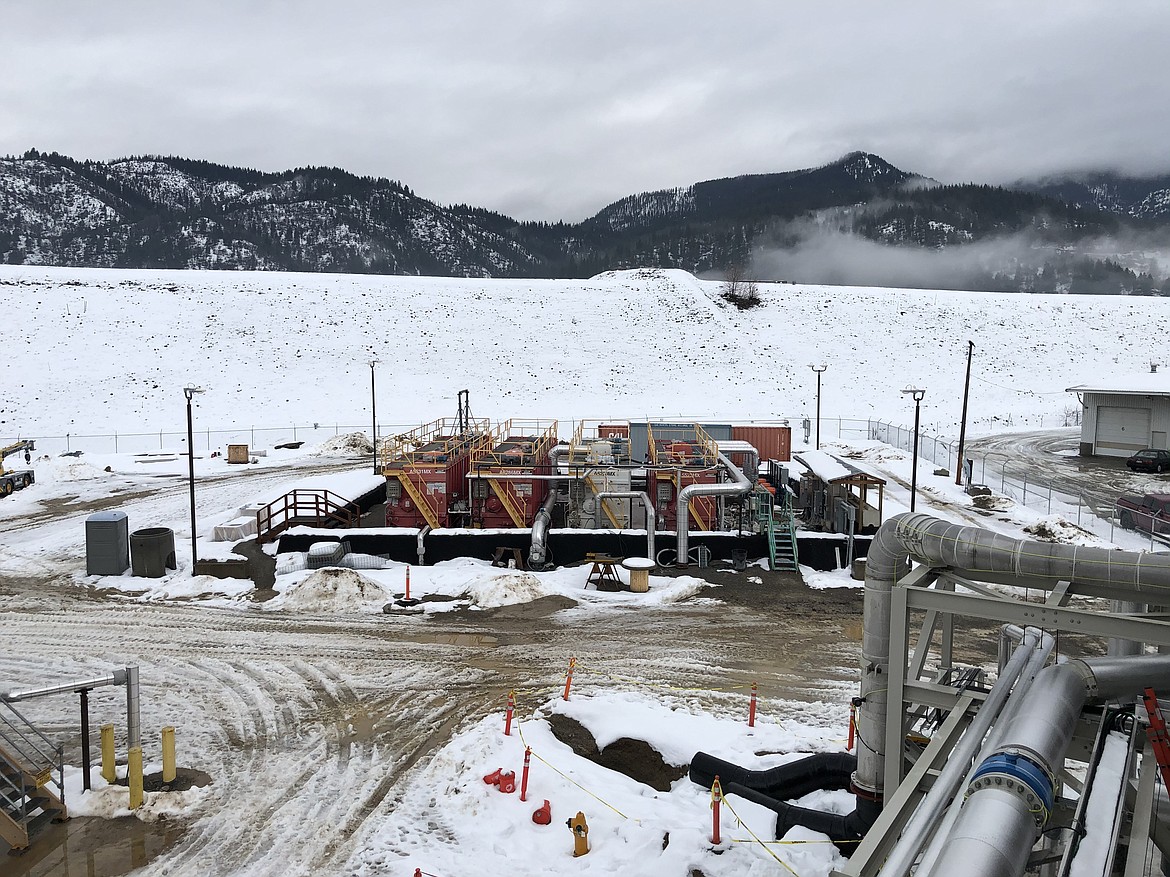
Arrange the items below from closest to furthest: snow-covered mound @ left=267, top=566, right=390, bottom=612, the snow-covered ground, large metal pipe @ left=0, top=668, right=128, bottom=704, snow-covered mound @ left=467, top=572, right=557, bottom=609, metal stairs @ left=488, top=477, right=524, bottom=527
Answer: the snow-covered ground → large metal pipe @ left=0, top=668, right=128, bottom=704 → snow-covered mound @ left=267, top=566, right=390, bottom=612 → snow-covered mound @ left=467, top=572, right=557, bottom=609 → metal stairs @ left=488, top=477, right=524, bottom=527

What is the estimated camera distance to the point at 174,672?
1495cm

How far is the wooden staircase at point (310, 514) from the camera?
25.0 meters

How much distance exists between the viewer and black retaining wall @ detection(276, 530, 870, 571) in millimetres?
22594

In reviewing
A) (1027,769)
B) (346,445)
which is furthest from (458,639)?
(346,445)

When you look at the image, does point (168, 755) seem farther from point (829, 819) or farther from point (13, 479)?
point (13, 479)

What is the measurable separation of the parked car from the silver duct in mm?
38478

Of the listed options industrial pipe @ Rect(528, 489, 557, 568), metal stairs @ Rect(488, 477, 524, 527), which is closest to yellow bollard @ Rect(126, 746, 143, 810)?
industrial pipe @ Rect(528, 489, 557, 568)

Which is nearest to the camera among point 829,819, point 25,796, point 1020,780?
point 1020,780

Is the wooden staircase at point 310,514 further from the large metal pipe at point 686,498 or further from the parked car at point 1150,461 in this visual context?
the parked car at point 1150,461

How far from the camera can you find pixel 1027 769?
4.73 metres

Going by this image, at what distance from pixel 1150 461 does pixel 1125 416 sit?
6128 mm

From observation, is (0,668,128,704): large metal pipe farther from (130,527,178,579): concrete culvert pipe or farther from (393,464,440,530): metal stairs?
(393,464,440,530): metal stairs

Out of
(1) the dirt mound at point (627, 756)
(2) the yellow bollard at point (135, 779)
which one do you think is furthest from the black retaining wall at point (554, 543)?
(2) the yellow bollard at point (135, 779)

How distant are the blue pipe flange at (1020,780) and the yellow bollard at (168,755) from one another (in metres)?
10.5
